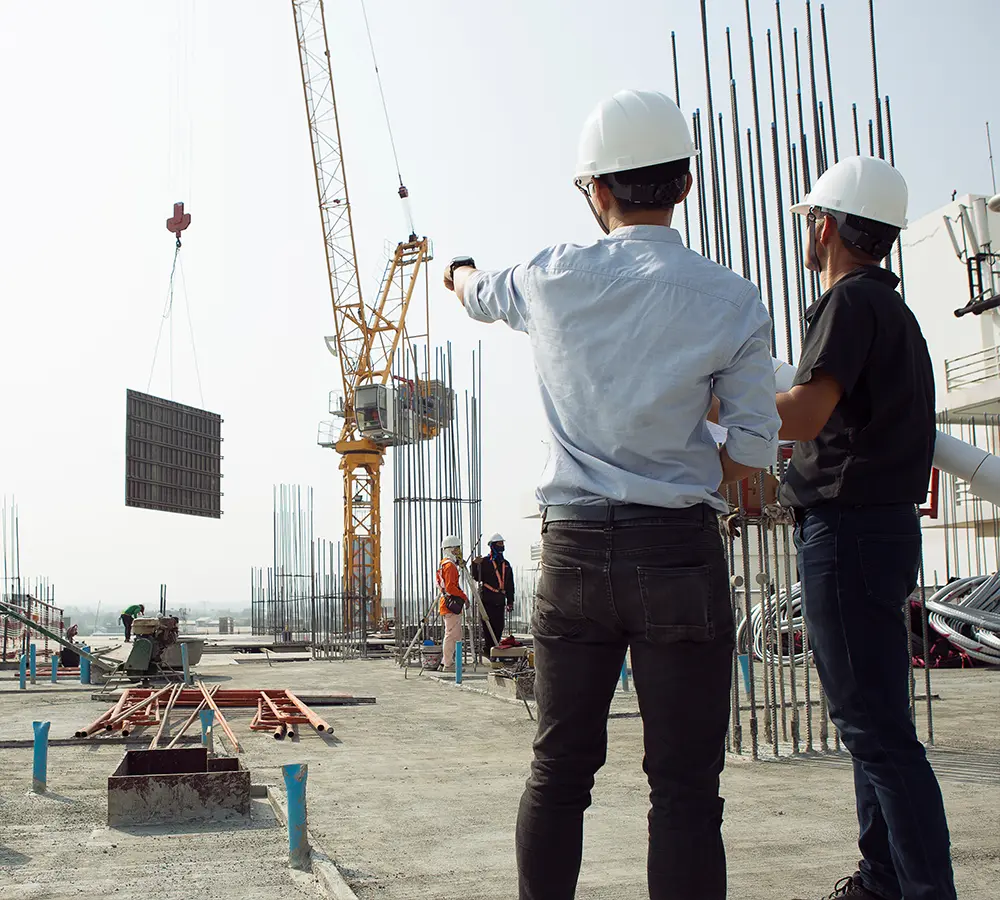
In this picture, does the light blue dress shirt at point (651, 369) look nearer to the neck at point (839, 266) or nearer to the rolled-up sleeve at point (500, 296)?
the rolled-up sleeve at point (500, 296)

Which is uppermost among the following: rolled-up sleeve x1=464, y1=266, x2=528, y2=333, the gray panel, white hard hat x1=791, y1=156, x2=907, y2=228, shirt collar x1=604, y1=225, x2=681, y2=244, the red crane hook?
the red crane hook

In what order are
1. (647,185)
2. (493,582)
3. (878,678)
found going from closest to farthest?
(647,185)
(878,678)
(493,582)

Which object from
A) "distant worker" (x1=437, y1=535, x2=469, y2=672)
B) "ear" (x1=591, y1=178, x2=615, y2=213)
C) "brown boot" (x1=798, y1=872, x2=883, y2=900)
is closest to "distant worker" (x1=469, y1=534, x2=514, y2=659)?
"distant worker" (x1=437, y1=535, x2=469, y2=672)

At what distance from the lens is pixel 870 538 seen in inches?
91.7

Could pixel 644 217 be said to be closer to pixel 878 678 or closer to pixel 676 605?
pixel 676 605

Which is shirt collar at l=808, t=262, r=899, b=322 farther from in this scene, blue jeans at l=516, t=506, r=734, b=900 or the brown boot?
the brown boot

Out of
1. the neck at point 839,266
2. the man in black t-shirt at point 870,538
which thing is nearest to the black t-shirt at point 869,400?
the man in black t-shirt at point 870,538

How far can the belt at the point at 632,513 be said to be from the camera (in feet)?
6.36

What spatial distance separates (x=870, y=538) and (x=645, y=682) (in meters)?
0.72

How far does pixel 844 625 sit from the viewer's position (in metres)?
2.29

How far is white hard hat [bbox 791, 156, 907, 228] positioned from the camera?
2.61 m

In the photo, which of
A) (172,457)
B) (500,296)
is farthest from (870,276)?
(172,457)

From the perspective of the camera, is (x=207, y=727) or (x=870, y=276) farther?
(x=207, y=727)

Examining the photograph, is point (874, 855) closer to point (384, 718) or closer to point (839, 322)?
point (839, 322)
